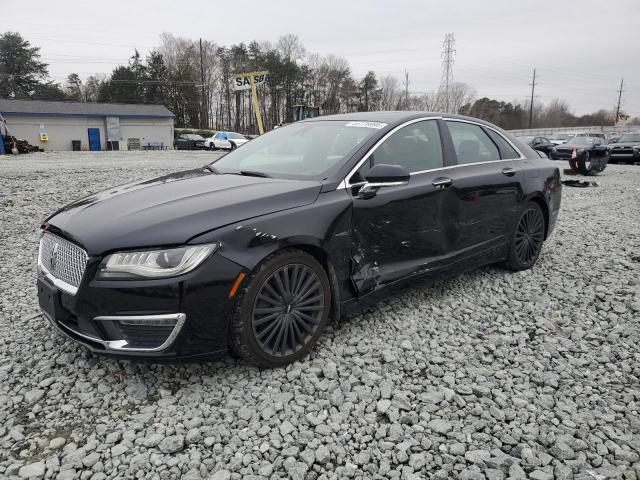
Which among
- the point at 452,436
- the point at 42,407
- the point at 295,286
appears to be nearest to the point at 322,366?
the point at 295,286

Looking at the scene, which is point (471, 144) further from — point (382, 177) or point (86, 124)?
point (86, 124)

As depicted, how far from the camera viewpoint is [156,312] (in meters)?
2.38

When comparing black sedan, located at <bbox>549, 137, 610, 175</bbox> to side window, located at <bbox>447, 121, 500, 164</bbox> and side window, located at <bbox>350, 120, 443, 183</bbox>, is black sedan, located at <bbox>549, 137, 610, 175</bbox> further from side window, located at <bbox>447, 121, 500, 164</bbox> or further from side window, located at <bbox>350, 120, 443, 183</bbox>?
side window, located at <bbox>350, 120, 443, 183</bbox>

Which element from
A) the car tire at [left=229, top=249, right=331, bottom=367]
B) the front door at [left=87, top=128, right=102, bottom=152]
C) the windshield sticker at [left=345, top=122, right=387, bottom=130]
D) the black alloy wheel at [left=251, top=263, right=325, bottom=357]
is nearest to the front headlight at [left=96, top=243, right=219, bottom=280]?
the car tire at [left=229, top=249, right=331, bottom=367]

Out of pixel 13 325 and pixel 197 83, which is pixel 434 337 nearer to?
pixel 13 325

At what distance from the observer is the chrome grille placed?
252 cm

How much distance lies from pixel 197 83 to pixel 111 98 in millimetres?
9817

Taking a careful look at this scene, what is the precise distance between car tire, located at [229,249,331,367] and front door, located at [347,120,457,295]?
0.36 metres

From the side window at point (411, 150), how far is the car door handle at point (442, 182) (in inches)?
4.6

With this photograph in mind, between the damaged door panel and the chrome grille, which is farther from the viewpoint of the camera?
the damaged door panel

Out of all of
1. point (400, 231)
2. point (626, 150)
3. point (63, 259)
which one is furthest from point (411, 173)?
point (626, 150)

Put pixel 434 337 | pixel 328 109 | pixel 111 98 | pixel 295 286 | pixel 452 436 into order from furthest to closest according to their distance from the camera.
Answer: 1. pixel 328 109
2. pixel 111 98
3. pixel 434 337
4. pixel 295 286
5. pixel 452 436

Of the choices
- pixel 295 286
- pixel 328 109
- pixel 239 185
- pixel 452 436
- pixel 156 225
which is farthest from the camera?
pixel 328 109

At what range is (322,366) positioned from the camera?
2.92 metres
